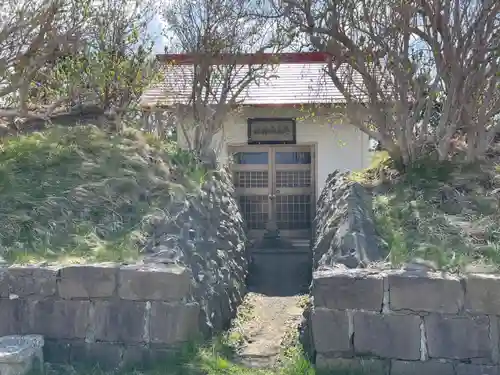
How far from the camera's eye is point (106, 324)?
4469 millimetres

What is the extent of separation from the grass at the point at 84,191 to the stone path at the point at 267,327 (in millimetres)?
1423

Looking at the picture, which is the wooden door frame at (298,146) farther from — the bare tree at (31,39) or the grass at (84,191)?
the bare tree at (31,39)

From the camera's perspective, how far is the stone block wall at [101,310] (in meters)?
4.42

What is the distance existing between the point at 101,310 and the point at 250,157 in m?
6.46

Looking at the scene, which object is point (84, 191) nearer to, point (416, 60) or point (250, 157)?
point (416, 60)

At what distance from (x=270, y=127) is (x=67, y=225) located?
18.9 feet

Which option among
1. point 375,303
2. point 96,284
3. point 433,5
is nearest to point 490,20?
point 433,5

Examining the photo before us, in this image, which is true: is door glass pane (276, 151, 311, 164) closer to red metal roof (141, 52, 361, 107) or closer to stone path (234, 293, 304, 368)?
red metal roof (141, 52, 361, 107)

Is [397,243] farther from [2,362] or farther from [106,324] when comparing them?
[2,362]

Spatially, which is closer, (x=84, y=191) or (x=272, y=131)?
(x=84, y=191)

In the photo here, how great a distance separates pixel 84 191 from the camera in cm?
581

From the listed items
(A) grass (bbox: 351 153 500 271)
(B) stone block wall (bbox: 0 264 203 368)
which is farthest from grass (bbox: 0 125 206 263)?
(A) grass (bbox: 351 153 500 271)

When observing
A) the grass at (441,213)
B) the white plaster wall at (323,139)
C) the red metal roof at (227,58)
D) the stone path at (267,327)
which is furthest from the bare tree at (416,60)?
the white plaster wall at (323,139)

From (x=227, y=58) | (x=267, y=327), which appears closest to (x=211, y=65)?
(x=227, y=58)
